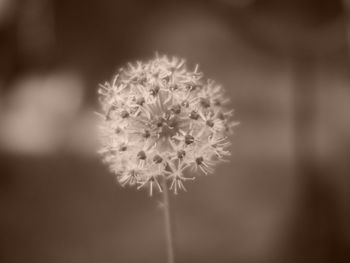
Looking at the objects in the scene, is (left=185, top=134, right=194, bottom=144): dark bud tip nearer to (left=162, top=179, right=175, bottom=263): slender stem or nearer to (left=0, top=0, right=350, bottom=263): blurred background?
(left=162, top=179, right=175, bottom=263): slender stem

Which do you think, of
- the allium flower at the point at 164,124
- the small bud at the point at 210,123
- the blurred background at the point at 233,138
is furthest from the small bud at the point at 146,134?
the blurred background at the point at 233,138

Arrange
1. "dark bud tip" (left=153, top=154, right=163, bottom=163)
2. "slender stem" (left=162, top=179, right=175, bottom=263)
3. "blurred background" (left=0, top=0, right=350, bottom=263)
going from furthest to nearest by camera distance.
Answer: "blurred background" (left=0, top=0, right=350, bottom=263)
"dark bud tip" (left=153, top=154, right=163, bottom=163)
"slender stem" (left=162, top=179, right=175, bottom=263)

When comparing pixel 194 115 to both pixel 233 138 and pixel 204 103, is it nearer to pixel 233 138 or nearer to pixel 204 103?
Result: pixel 204 103

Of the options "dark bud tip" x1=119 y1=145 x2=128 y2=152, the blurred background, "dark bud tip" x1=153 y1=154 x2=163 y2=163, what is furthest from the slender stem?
the blurred background

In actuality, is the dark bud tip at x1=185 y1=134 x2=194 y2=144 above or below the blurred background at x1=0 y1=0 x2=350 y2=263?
below

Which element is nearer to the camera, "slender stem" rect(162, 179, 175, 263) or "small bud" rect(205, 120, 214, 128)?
"slender stem" rect(162, 179, 175, 263)

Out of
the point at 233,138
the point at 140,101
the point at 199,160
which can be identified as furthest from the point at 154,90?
the point at 233,138
